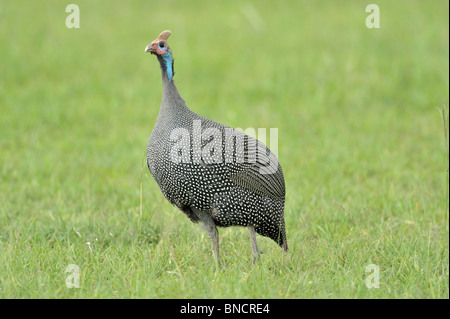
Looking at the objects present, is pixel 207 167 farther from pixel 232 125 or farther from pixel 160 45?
pixel 232 125

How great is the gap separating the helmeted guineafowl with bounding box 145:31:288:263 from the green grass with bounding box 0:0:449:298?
0.31 m

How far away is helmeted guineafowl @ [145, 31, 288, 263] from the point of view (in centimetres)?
352

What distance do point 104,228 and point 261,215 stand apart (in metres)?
1.17

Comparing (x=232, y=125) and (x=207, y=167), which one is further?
(x=232, y=125)

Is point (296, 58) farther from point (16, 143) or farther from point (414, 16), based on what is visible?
point (16, 143)

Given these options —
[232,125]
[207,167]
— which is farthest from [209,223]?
[232,125]

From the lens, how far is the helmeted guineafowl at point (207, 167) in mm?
3523

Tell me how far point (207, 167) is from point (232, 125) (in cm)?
323

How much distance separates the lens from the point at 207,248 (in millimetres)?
4125

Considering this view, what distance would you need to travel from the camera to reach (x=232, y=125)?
6.74 meters

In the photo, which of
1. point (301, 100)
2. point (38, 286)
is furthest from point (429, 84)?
point (38, 286)

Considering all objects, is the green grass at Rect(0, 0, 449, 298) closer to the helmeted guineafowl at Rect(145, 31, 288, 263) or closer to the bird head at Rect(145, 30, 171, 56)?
the helmeted guineafowl at Rect(145, 31, 288, 263)

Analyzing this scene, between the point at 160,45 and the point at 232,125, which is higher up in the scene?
the point at 160,45

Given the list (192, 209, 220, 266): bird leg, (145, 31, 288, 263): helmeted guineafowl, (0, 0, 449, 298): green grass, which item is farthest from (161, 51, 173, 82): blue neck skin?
(0, 0, 449, 298): green grass
